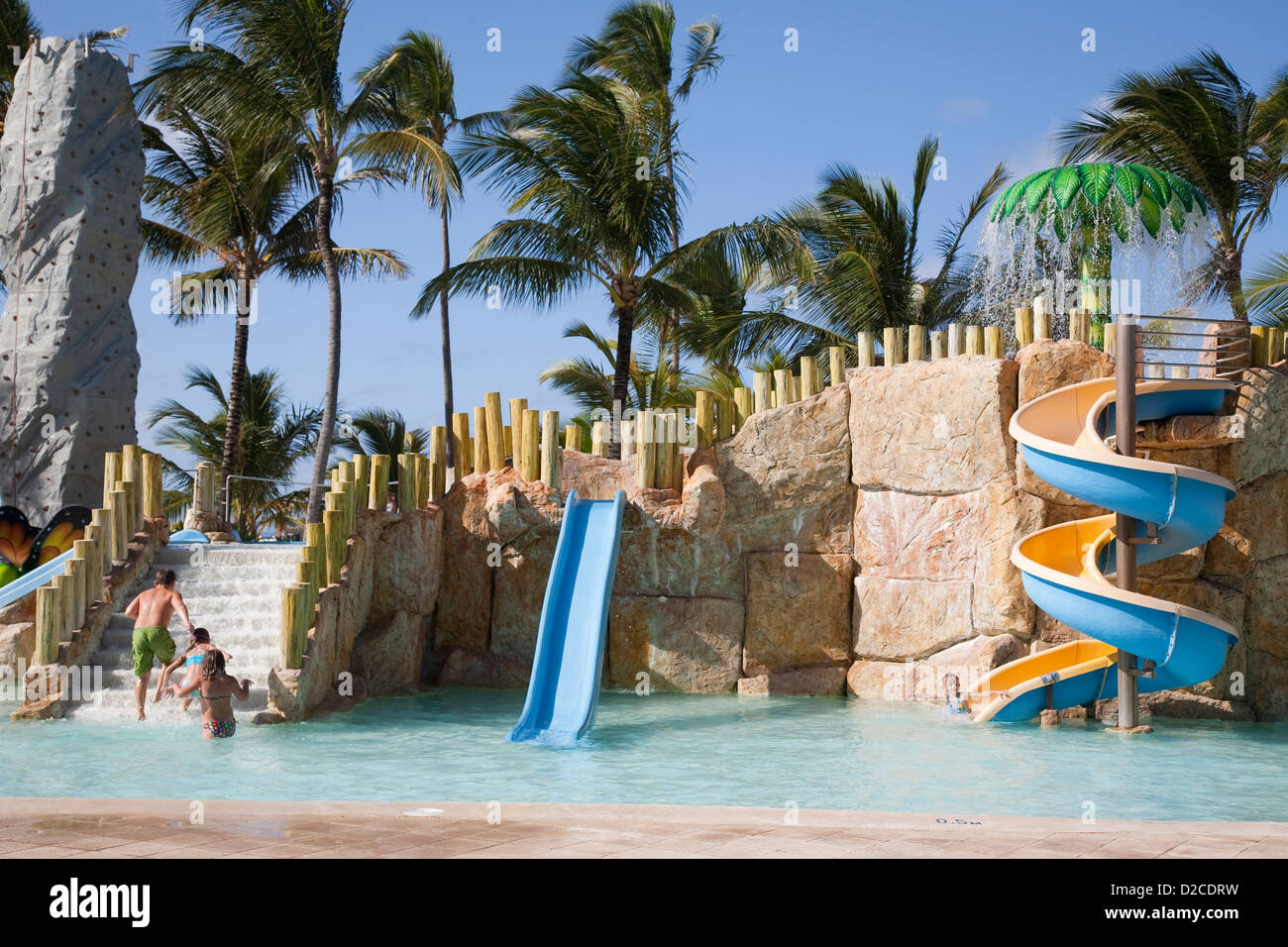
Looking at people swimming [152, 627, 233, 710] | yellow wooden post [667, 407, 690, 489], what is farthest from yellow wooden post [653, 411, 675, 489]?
people swimming [152, 627, 233, 710]

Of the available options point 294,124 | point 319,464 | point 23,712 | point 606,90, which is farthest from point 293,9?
point 23,712

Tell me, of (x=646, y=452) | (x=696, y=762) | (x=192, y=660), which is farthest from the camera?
(x=646, y=452)

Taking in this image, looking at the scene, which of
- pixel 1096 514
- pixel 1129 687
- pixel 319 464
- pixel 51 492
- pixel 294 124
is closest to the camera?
pixel 1129 687

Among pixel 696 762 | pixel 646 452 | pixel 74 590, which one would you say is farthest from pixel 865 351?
pixel 74 590

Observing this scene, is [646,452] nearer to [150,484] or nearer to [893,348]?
[893,348]

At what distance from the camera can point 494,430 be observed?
15055mm

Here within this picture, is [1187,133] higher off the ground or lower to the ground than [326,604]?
higher

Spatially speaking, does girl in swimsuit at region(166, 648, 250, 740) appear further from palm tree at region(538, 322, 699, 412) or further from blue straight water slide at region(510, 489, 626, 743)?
palm tree at region(538, 322, 699, 412)

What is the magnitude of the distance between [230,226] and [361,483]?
1106 cm

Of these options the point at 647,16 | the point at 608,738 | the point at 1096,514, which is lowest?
the point at 608,738

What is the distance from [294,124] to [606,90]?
4762 mm

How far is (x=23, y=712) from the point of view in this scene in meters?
11.0
